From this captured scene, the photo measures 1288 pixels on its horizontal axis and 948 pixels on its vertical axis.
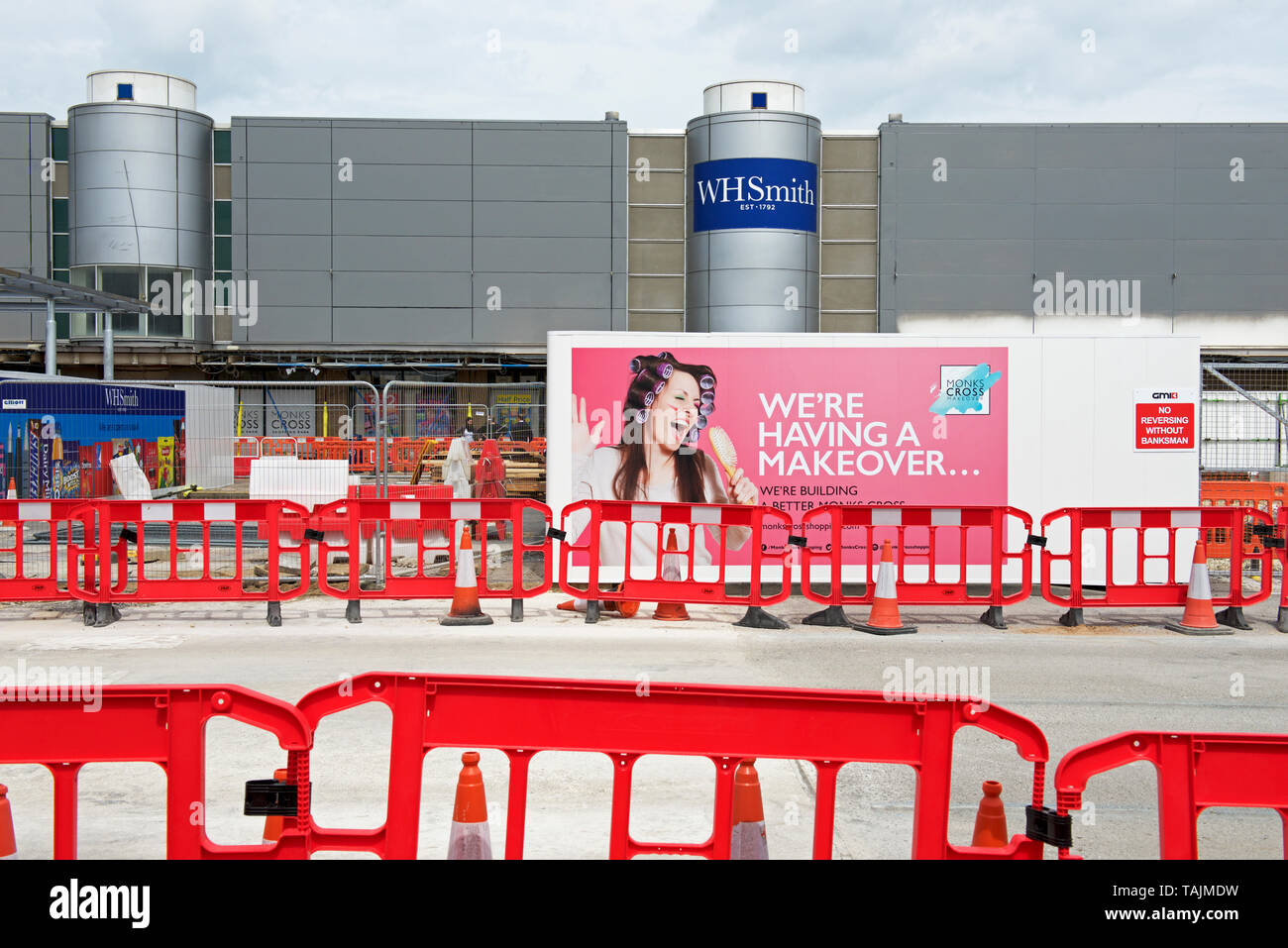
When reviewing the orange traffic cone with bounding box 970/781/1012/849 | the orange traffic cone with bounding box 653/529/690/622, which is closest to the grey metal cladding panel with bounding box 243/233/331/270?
the orange traffic cone with bounding box 653/529/690/622

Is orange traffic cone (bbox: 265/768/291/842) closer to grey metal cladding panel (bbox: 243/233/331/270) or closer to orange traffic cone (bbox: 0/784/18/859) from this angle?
orange traffic cone (bbox: 0/784/18/859)

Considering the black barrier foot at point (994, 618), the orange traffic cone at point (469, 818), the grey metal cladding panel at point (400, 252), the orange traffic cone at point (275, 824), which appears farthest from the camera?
the grey metal cladding panel at point (400, 252)

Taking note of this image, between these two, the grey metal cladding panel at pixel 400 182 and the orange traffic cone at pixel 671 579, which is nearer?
the orange traffic cone at pixel 671 579

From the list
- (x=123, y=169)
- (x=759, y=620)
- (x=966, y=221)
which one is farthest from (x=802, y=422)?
(x=123, y=169)

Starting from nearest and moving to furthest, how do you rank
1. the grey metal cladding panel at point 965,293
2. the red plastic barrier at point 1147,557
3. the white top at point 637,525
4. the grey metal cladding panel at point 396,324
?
the red plastic barrier at point 1147,557, the white top at point 637,525, the grey metal cladding panel at point 965,293, the grey metal cladding panel at point 396,324

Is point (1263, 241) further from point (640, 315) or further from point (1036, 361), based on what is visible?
point (1036, 361)

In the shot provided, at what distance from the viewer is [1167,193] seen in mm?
43812

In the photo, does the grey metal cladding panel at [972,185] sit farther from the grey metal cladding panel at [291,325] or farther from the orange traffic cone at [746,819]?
→ the orange traffic cone at [746,819]

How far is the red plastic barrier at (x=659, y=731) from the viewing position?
4605 millimetres

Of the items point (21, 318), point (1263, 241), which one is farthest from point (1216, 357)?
point (21, 318)

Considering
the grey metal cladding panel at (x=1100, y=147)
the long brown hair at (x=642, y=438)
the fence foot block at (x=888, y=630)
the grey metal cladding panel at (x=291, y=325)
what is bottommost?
the fence foot block at (x=888, y=630)

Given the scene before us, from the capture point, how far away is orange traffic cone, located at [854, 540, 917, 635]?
480 inches

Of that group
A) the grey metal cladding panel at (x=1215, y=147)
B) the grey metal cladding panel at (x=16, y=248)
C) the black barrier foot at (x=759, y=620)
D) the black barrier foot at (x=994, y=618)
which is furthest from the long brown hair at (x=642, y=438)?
the grey metal cladding panel at (x=16, y=248)

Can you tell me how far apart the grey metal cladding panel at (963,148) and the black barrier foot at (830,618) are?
1383 inches
